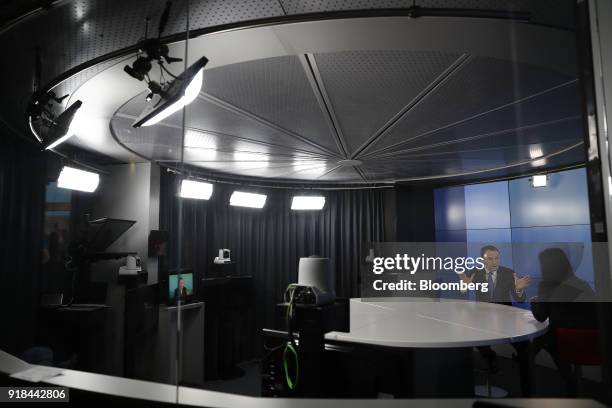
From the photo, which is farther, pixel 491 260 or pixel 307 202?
pixel 307 202

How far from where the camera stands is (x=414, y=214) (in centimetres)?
544

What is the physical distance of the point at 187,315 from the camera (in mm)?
3990

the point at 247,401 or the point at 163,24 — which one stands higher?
the point at 163,24

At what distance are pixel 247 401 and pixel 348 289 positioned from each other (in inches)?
179

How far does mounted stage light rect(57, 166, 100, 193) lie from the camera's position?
280 cm

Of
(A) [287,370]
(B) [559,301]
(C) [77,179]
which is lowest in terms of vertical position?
(A) [287,370]

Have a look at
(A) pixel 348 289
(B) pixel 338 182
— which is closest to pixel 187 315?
(A) pixel 348 289

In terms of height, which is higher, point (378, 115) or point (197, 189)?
point (378, 115)

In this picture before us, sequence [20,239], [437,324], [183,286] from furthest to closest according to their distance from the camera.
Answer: [183,286]
[20,239]
[437,324]

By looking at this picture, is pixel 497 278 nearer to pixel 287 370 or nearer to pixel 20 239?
pixel 287 370

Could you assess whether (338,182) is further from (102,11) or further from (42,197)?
(102,11)

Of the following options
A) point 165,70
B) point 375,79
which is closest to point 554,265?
point 375,79

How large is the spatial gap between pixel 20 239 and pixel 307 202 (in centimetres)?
334

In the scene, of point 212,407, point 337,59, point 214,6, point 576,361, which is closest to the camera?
point 212,407
